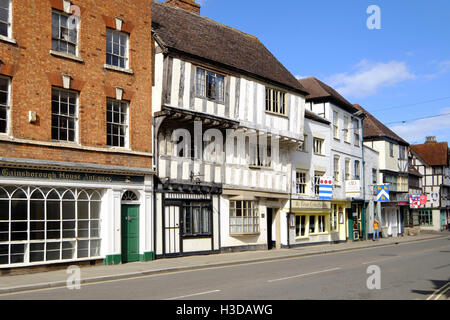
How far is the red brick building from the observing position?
16.0 m

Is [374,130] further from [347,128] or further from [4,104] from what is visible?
[4,104]

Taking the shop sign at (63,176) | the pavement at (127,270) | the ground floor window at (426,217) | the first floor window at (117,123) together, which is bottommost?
the ground floor window at (426,217)

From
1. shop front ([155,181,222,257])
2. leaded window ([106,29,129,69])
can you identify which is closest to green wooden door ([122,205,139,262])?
shop front ([155,181,222,257])

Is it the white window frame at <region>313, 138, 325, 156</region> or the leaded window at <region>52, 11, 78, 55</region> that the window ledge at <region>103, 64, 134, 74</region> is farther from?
the white window frame at <region>313, 138, 325, 156</region>

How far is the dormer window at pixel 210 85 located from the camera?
22.4 meters

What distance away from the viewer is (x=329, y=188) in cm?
3064

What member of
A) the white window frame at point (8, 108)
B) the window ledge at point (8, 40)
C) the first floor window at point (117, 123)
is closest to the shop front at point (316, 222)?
the first floor window at point (117, 123)

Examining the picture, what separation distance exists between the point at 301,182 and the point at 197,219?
9847 mm

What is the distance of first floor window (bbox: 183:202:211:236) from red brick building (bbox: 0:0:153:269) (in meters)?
2.48

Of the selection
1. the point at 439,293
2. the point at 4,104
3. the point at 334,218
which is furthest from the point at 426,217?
the point at 4,104

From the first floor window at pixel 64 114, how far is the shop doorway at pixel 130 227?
3334mm
